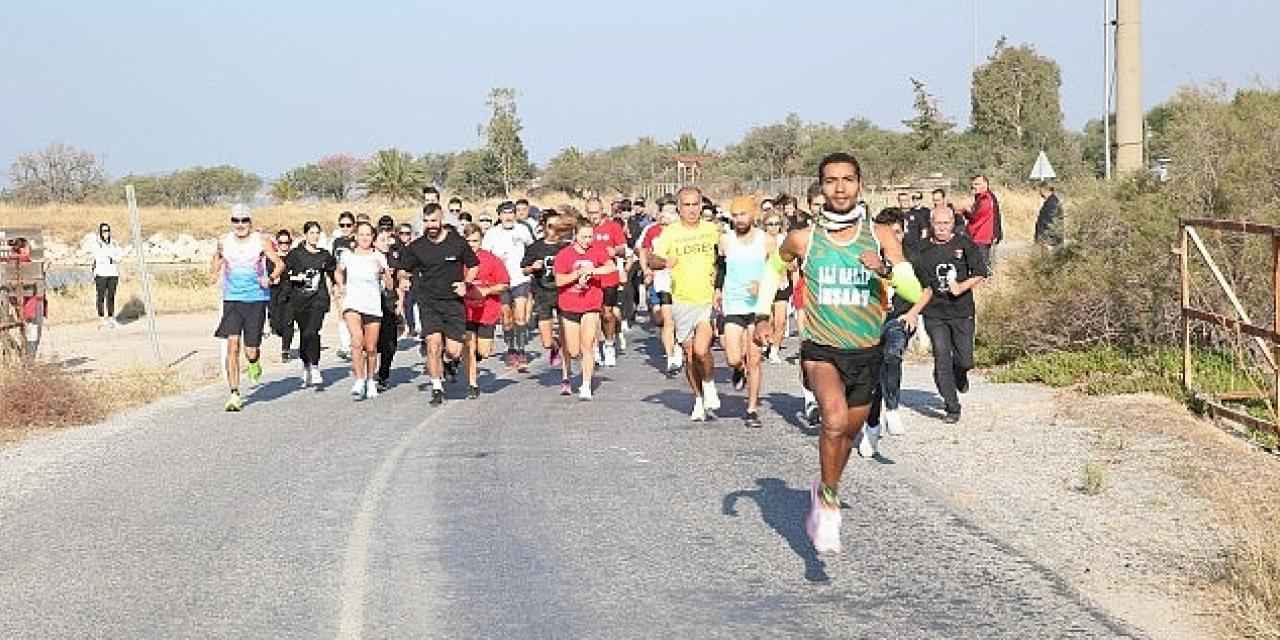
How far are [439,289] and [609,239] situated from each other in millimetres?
3613

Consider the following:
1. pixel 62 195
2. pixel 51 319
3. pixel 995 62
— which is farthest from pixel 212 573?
pixel 62 195

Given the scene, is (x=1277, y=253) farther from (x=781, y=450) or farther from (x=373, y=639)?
(x=373, y=639)

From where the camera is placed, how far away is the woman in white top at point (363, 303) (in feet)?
54.2

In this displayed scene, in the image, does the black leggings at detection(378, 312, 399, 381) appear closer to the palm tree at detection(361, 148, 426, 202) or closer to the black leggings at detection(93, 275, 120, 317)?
the black leggings at detection(93, 275, 120, 317)

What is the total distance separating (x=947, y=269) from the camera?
13.1m

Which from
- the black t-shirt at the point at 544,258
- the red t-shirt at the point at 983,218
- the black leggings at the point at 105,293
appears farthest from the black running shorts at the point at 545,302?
the black leggings at the point at 105,293

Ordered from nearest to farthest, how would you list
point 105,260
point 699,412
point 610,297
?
point 699,412
point 610,297
point 105,260

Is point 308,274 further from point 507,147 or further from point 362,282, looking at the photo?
point 507,147

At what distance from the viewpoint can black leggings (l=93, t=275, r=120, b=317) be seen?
1145 inches

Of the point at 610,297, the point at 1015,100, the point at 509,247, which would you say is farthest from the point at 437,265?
the point at 1015,100

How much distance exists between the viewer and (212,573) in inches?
321

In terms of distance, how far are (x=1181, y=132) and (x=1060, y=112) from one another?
58.9 m

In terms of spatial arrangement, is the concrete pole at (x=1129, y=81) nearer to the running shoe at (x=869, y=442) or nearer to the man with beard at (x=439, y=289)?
the man with beard at (x=439, y=289)

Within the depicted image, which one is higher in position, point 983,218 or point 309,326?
point 983,218
